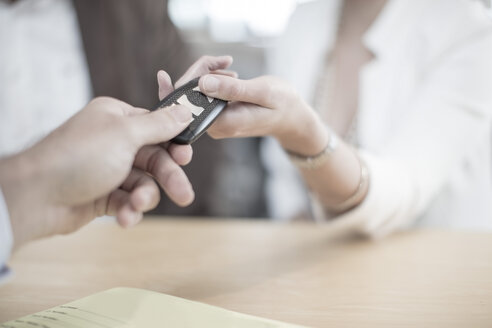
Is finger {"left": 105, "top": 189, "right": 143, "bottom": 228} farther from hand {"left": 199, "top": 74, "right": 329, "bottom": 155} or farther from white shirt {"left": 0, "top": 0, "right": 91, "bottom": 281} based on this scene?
white shirt {"left": 0, "top": 0, "right": 91, "bottom": 281}

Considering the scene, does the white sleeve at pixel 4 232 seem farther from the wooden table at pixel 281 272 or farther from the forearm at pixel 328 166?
the forearm at pixel 328 166

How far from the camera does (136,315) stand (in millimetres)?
403

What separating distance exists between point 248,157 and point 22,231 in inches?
43.2

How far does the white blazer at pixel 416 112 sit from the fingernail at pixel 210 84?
378 millimetres

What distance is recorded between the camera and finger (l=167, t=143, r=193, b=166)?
445 mm

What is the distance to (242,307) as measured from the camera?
468 mm

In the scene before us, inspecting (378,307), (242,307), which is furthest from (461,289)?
(242,307)

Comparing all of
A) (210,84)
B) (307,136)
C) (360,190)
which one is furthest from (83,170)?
(360,190)

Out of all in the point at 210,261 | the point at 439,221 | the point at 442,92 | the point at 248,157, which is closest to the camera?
the point at 210,261

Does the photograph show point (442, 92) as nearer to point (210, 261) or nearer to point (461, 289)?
point (461, 289)

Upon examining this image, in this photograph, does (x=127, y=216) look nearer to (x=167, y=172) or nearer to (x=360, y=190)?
(x=167, y=172)

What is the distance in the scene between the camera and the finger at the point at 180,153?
1.46 feet

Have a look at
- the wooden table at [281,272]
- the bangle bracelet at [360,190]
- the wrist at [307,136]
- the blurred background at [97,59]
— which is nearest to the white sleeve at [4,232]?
the wooden table at [281,272]

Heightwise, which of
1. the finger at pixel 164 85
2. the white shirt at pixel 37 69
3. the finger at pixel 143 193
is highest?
the white shirt at pixel 37 69
